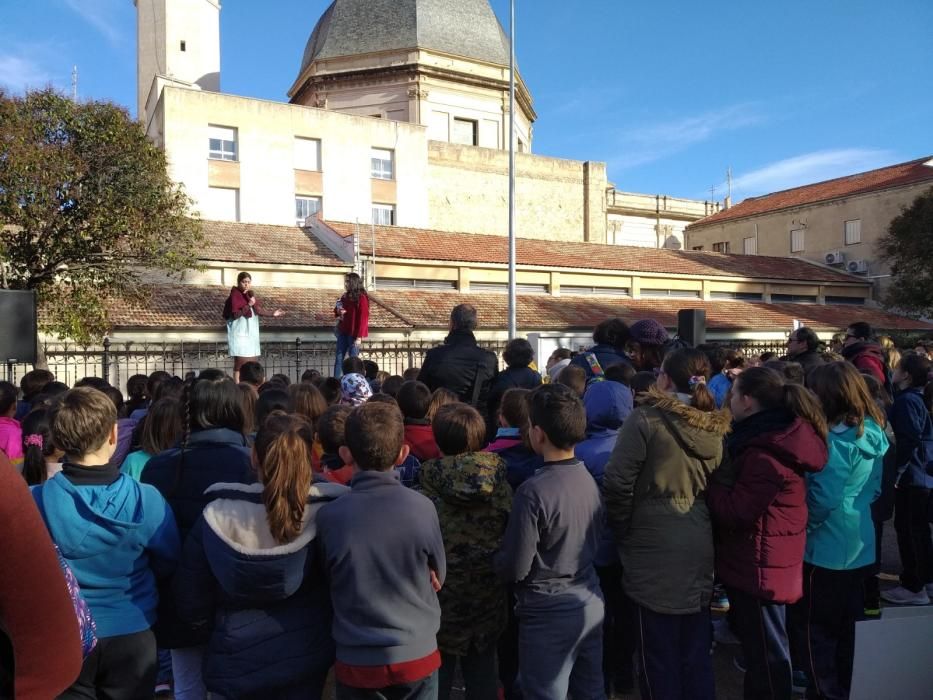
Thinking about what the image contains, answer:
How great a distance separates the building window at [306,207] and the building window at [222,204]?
2.62m

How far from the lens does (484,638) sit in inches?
131

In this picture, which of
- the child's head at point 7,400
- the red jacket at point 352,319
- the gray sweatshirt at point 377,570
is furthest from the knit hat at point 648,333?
the red jacket at point 352,319

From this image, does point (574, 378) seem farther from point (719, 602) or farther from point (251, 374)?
point (251, 374)

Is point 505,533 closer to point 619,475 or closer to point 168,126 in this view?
point 619,475

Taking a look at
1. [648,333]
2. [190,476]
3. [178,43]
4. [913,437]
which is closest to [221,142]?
[178,43]

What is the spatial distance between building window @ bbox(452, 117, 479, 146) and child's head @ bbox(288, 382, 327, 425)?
33375 millimetres

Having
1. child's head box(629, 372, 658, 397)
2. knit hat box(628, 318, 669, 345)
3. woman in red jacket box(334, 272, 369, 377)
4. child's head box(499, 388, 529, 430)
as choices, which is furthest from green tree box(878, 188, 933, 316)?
child's head box(499, 388, 529, 430)

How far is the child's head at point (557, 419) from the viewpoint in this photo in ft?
10.7

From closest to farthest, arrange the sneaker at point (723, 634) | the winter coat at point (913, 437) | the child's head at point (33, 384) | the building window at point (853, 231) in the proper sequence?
the sneaker at point (723, 634), the winter coat at point (913, 437), the child's head at point (33, 384), the building window at point (853, 231)

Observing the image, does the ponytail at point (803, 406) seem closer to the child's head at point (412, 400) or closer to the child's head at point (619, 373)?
the child's head at point (619, 373)

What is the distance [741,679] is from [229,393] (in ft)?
11.6

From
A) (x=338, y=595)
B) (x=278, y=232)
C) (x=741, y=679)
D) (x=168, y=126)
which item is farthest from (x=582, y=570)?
(x=168, y=126)

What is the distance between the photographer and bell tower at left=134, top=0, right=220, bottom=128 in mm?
34125

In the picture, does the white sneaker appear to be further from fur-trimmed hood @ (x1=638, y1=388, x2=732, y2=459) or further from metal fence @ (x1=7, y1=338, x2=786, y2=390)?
metal fence @ (x1=7, y1=338, x2=786, y2=390)
